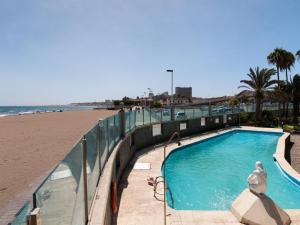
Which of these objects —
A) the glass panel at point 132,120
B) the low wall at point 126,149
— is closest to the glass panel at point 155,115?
the low wall at point 126,149


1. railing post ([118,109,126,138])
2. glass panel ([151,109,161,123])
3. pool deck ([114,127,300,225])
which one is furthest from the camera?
glass panel ([151,109,161,123])

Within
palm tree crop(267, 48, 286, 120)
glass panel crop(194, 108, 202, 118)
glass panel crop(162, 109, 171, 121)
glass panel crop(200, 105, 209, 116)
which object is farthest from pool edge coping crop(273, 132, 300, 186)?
palm tree crop(267, 48, 286, 120)

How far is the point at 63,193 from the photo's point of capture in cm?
299

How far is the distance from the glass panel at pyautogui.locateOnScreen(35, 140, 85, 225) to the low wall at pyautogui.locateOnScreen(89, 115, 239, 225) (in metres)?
1.09

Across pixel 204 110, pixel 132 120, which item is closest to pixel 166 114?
pixel 132 120

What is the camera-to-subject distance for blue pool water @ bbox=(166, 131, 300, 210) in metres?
10.2

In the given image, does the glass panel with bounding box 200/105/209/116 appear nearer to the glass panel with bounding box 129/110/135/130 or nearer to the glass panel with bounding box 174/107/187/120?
the glass panel with bounding box 174/107/187/120

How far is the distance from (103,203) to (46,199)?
3.32 meters

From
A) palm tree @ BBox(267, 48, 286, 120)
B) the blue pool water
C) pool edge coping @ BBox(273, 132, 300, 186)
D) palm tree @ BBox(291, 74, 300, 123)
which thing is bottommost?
the blue pool water

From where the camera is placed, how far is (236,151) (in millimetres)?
19344

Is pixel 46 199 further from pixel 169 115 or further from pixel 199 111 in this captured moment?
pixel 199 111

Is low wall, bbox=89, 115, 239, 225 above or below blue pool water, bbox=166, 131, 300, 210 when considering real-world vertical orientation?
above

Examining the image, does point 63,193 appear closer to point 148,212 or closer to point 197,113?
point 148,212

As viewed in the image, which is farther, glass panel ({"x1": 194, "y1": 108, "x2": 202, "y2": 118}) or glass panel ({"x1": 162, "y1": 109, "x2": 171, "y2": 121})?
glass panel ({"x1": 194, "y1": 108, "x2": 202, "y2": 118})
